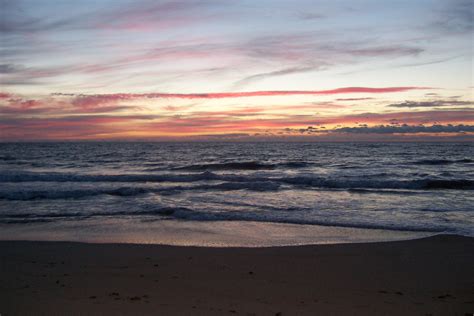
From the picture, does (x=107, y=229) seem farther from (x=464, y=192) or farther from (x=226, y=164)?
(x=226, y=164)

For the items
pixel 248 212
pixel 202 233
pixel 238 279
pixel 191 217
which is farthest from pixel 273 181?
pixel 238 279

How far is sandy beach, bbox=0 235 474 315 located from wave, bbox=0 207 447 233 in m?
2.02

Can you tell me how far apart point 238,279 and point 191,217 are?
258 inches

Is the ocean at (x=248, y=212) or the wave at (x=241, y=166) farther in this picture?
the wave at (x=241, y=166)

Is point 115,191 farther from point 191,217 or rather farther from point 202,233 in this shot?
point 202,233

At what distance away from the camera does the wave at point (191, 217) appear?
1109 cm

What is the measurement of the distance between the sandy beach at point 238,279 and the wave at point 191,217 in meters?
2.02

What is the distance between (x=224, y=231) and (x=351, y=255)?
12.3ft

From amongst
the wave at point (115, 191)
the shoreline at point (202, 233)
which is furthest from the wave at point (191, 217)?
the wave at point (115, 191)

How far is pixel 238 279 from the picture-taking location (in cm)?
627

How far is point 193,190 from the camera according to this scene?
2092cm

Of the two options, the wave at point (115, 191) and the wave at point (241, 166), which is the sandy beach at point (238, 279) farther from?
the wave at point (241, 166)

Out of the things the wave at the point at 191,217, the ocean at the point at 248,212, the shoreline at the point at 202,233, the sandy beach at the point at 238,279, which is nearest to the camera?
the sandy beach at the point at 238,279

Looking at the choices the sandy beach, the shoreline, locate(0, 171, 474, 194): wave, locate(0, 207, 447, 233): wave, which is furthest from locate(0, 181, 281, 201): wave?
the sandy beach
